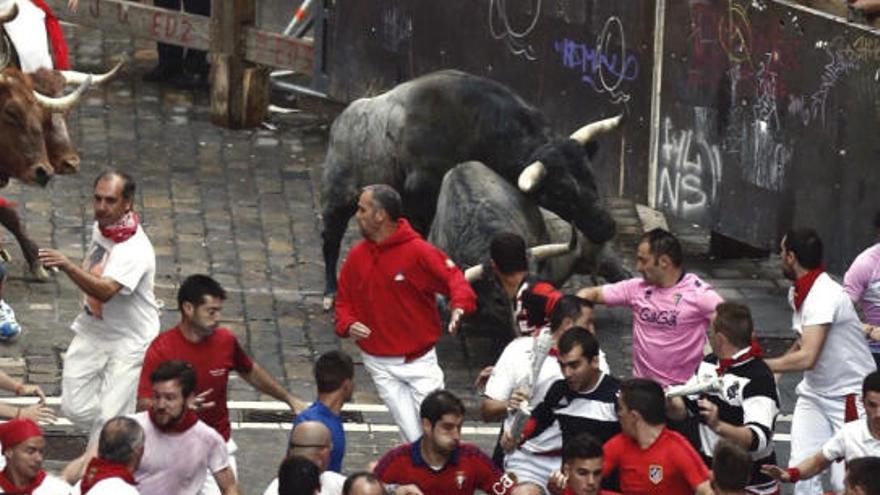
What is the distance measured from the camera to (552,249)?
18562 millimetres

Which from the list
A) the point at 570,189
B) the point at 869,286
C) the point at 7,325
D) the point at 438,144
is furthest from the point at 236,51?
the point at 869,286

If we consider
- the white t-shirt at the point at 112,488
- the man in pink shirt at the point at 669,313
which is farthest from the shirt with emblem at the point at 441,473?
the man in pink shirt at the point at 669,313

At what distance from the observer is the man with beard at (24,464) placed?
12.6 meters

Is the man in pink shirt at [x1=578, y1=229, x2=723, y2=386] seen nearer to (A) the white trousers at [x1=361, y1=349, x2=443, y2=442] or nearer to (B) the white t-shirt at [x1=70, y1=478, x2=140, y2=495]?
(A) the white trousers at [x1=361, y1=349, x2=443, y2=442]

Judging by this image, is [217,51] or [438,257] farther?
[217,51]

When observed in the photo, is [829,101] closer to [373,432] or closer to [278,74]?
[373,432]

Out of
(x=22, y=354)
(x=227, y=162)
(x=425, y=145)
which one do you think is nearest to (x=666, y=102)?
(x=425, y=145)

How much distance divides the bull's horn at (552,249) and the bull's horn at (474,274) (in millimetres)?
632

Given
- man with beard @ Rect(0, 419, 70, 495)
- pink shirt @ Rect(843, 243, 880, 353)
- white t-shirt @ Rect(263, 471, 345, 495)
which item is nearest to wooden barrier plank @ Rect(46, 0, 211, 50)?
pink shirt @ Rect(843, 243, 880, 353)

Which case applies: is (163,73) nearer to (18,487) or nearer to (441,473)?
(441,473)

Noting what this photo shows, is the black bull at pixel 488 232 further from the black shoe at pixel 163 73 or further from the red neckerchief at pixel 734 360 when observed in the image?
the black shoe at pixel 163 73

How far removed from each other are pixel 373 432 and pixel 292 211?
531 centimetres

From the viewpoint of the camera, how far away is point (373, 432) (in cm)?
1688

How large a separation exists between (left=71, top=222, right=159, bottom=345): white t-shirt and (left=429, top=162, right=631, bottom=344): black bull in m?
3.49
